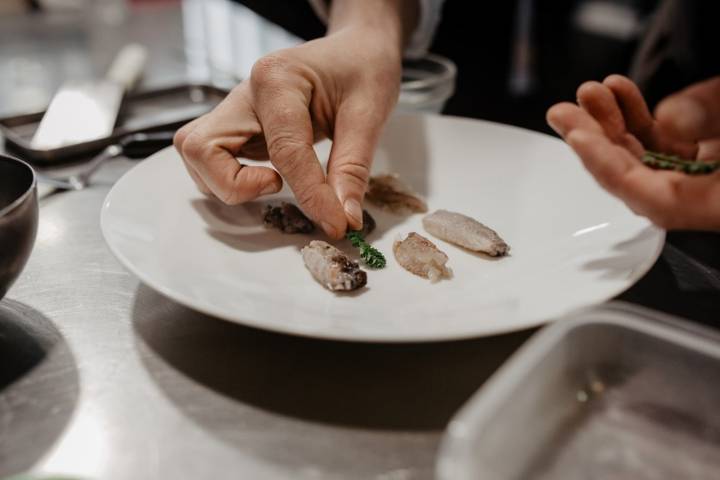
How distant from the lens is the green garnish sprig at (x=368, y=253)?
978 millimetres

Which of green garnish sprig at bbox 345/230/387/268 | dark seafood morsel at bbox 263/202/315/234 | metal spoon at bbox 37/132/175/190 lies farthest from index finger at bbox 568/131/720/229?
metal spoon at bbox 37/132/175/190

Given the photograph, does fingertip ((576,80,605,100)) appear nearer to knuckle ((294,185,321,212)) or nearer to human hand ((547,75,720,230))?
human hand ((547,75,720,230))

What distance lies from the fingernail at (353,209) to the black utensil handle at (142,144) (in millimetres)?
664

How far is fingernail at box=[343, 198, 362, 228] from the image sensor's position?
102 cm

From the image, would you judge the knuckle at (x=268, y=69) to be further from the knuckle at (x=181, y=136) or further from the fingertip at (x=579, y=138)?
the fingertip at (x=579, y=138)

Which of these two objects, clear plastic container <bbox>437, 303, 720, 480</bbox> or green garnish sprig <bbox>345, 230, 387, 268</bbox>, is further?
green garnish sprig <bbox>345, 230, 387, 268</bbox>

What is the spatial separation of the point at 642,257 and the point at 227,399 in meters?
0.56

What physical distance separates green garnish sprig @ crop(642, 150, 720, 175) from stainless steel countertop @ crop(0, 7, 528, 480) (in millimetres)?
281

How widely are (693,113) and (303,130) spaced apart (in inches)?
26.4

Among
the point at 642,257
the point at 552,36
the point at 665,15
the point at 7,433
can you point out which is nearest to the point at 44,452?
the point at 7,433

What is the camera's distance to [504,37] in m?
3.91

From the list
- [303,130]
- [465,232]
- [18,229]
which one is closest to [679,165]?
[465,232]

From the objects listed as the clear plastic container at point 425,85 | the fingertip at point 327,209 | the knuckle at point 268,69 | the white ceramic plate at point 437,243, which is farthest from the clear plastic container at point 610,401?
the clear plastic container at point 425,85

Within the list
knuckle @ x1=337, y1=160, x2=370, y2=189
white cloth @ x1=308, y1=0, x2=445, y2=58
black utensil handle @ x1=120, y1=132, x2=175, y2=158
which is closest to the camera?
knuckle @ x1=337, y1=160, x2=370, y2=189
